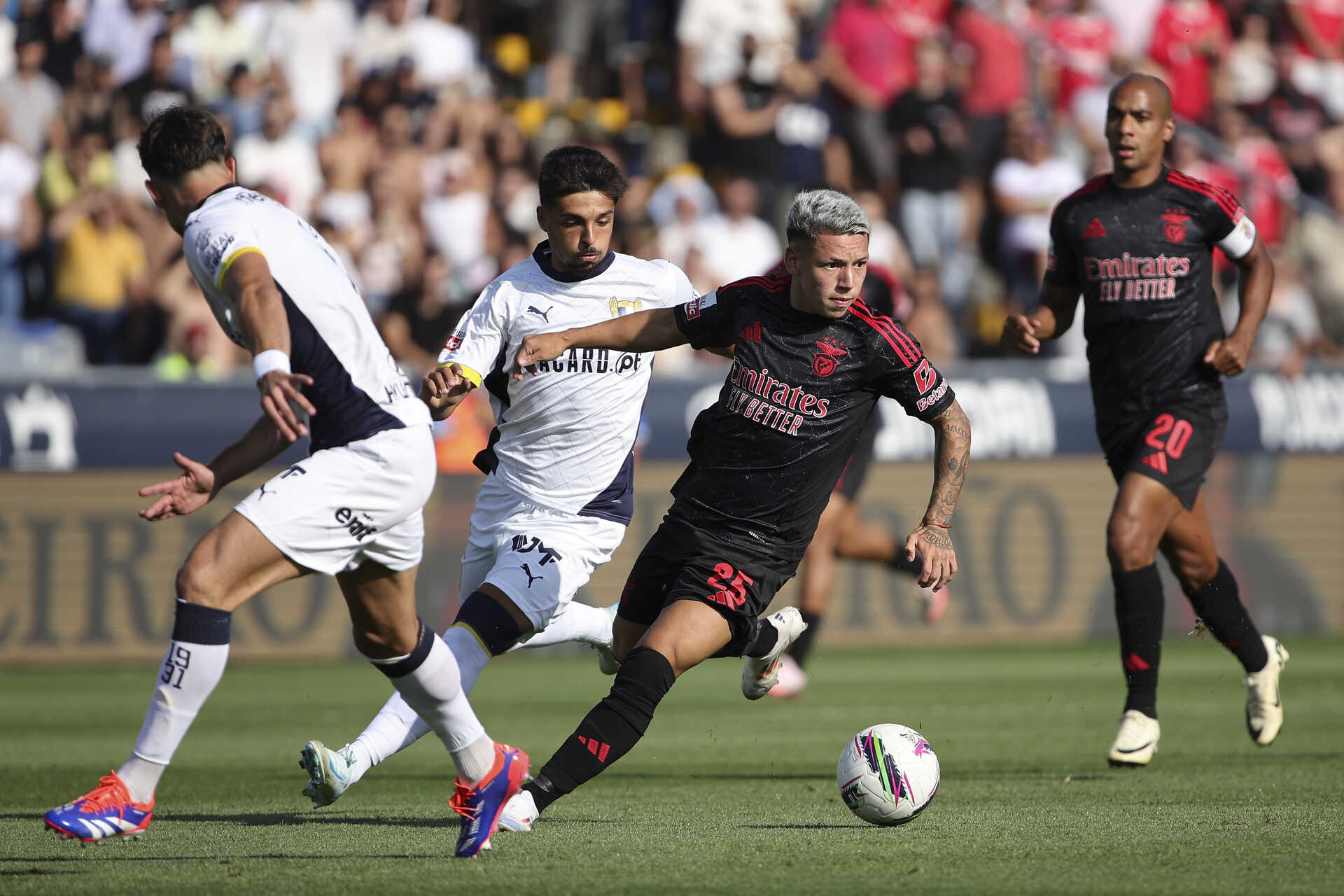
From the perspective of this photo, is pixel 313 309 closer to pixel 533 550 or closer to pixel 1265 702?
pixel 533 550

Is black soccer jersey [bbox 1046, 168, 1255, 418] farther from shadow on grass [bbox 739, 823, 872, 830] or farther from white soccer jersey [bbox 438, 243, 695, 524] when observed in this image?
shadow on grass [bbox 739, 823, 872, 830]

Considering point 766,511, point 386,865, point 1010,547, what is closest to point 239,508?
point 386,865

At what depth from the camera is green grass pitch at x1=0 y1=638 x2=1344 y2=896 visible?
5078 millimetres

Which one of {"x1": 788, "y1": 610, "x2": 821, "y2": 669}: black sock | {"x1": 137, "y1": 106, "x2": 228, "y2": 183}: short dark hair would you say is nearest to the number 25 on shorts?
{"x1": 137, "y1": 106, "x2": 228, "y2": 183}: short dark hair

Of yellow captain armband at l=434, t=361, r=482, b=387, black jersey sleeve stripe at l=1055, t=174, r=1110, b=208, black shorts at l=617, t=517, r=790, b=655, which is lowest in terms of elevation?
black shorts at l=617, t=517, r=790, b=655

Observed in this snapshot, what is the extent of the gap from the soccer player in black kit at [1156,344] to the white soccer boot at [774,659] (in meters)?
1.90

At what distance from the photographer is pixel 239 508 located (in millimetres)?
5496

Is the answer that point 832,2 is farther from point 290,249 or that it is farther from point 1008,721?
point 290,249

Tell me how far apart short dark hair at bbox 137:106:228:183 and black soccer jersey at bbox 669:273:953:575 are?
1881mm

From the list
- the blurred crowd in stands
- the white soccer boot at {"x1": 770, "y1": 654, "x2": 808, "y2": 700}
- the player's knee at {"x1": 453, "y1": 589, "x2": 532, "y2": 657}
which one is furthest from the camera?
the blurred crowd in stands

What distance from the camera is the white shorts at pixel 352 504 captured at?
217 inches

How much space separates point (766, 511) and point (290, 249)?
195 centimetres

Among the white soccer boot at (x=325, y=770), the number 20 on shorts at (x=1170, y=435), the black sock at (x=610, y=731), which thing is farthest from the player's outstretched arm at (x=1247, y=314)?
the white soccer boot at (x=325, y=770)

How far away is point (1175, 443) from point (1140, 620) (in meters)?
0.84
